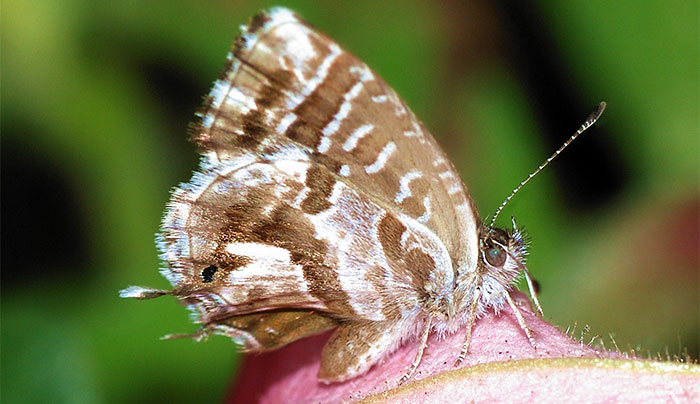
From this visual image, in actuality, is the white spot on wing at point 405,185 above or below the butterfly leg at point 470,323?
above

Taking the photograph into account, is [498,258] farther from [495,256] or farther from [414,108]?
[414,108]

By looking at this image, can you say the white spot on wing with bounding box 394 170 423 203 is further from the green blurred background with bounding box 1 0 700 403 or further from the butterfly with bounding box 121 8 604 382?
the green blurred background with bounding box 1 0 700 403

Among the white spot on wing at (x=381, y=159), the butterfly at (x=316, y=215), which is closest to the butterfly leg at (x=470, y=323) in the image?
the butterfly at (x=316, y=215)

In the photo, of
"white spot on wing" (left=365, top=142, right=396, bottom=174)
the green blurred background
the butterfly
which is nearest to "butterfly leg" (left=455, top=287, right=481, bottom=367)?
the butterfly

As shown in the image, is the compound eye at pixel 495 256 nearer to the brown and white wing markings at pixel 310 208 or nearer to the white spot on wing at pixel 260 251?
the brown and white wing markings at pixel 310 208

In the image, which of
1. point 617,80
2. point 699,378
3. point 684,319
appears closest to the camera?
point 699,378

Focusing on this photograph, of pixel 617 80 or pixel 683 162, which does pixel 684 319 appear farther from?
pixel 617 80

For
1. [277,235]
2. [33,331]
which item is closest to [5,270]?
[33,331]
